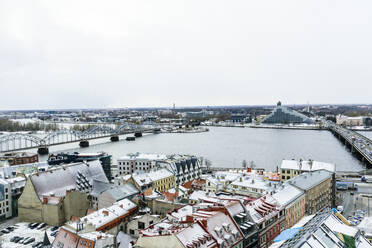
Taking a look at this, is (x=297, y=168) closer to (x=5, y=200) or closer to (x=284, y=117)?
(x=5, y=200)

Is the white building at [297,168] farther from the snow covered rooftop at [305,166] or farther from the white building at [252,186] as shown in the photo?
the white building at [252,186]

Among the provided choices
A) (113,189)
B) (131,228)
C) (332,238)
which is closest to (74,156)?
(113,189)

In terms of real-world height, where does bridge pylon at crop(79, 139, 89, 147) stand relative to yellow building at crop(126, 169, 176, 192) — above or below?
below

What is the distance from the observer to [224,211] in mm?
14094

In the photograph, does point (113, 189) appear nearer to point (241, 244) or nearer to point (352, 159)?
point (241, 244)

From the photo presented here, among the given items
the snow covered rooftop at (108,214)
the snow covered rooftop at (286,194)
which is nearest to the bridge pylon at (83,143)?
the snow covered rooftop at (108,214)

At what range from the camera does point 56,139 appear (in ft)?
310

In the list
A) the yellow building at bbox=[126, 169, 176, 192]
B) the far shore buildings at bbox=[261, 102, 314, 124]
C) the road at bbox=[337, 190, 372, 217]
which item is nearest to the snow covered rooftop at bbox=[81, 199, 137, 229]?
the yellow building at bbox=[126, 169, 176, 192]

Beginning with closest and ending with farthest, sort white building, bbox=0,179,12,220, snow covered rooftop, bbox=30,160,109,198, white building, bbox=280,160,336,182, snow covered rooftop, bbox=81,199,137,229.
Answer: snow covered rooftop, bbox=81,199,137,229 → snow covered rooftop, bbox=30,160,109,198 → white building, bbox=0,179,12,220 → white building, bbox=280,160,336,182

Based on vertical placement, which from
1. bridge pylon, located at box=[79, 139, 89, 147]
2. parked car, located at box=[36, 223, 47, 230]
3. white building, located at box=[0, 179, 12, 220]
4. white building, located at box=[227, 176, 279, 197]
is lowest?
bridge pylon, located at box=[79, 139, 89, 147]

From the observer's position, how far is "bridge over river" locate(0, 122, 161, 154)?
68562mm

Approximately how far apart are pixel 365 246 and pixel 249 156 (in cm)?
4189

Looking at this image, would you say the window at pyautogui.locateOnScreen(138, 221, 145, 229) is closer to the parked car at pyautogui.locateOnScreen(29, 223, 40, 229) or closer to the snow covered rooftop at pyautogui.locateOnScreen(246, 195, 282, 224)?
the snow covered rooftop at pyautogui.locateOnScreen(246, 195, 282, 224)

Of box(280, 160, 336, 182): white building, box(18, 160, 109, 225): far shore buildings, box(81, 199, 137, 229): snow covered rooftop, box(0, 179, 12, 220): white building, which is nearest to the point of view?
box(81, 199, 137, 229): snow covered rooftop
